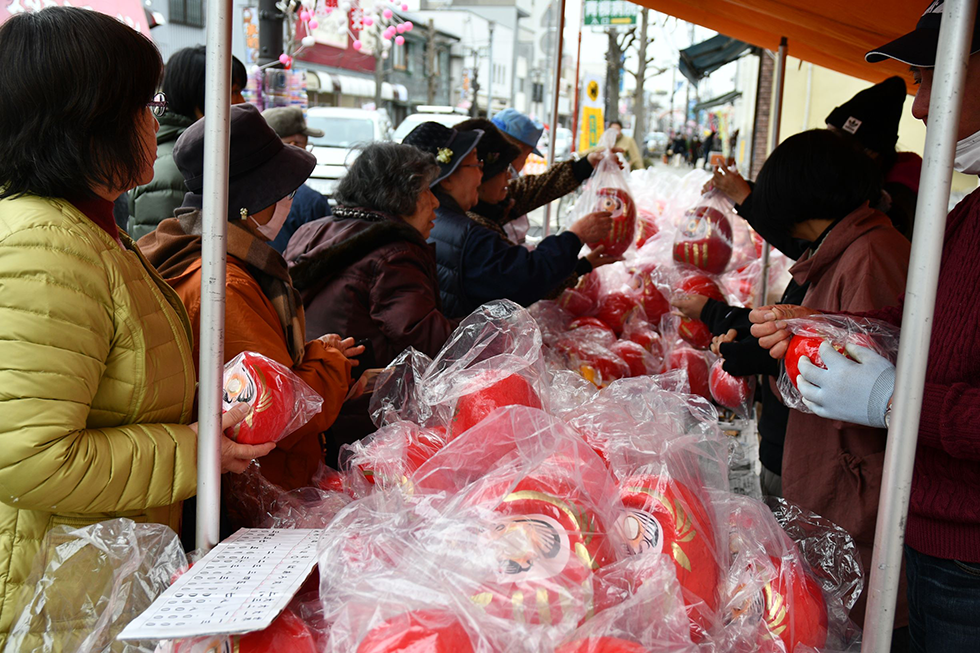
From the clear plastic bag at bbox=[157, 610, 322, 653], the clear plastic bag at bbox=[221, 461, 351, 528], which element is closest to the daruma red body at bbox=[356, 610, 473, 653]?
the clear plastic bag at bbox=[157, 610, 322, 653]

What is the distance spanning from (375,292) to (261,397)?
0.93m

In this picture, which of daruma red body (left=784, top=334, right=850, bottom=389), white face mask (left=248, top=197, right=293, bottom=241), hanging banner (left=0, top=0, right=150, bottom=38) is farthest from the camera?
hanging banner (left=0, top=0, right=150, bottom=38)

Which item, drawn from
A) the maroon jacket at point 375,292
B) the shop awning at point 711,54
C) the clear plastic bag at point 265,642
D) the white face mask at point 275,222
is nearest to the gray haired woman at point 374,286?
the maroon jacket at point 375,292

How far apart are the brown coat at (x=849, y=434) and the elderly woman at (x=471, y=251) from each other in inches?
40.8

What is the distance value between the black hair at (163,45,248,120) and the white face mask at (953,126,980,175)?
2.46 metres

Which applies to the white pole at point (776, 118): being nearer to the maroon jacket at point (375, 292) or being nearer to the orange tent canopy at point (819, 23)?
the orange tent canopy at point (819, 23)

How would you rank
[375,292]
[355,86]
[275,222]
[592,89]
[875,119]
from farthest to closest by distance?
[355,86] < [592,89] < [875,119] < [375,292] < [275,222]

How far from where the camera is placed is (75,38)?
1.10m

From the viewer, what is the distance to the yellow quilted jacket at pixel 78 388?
999 millimetres

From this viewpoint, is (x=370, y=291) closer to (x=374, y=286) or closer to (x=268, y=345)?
(x=374, y=286)

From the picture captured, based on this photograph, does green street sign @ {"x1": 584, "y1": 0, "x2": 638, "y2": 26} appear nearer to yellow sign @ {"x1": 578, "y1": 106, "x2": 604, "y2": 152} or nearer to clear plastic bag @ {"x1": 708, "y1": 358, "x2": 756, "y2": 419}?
yellow sign @ {"x1": 578, "y1": 106, "x2": 604, "y2": 152}

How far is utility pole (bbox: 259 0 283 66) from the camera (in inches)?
238

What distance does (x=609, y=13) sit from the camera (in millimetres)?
13969

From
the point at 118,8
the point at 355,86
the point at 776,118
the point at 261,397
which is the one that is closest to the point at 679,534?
the point at 261,397
